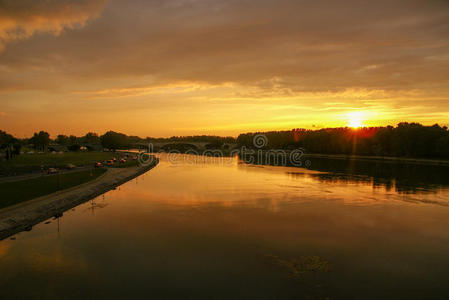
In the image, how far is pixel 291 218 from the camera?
2830 centimetres

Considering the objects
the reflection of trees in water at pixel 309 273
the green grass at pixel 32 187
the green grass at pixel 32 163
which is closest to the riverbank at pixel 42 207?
the green grass at pixel 32 187

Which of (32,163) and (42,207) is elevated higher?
(32,163)

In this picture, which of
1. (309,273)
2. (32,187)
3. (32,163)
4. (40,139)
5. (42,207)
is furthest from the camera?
(40,139)

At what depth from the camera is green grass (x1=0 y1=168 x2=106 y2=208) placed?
29.3m

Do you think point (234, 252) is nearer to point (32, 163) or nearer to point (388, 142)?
point (32, 163)

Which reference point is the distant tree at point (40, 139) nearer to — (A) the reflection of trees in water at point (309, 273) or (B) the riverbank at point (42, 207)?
(B) the riverbank at point (42, 207)

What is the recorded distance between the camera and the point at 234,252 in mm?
19391

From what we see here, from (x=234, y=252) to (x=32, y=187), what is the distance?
94.0 ft

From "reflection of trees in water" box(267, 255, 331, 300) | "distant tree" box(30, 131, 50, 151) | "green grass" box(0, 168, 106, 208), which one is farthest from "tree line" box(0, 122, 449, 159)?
"reflection of trees in water" box(267, 255, 331, 300)

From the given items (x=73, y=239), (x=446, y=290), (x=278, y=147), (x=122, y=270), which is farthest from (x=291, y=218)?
(x=278, y=147)

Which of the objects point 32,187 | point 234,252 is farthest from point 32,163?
point 234,252

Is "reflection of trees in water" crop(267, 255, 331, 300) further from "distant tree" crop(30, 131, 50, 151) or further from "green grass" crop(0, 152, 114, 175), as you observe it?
"distant tree" crop(30, 131, 50, 151)

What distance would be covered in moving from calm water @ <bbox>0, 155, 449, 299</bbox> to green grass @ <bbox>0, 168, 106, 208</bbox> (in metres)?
4.83

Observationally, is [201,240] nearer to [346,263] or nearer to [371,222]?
[346,263]
